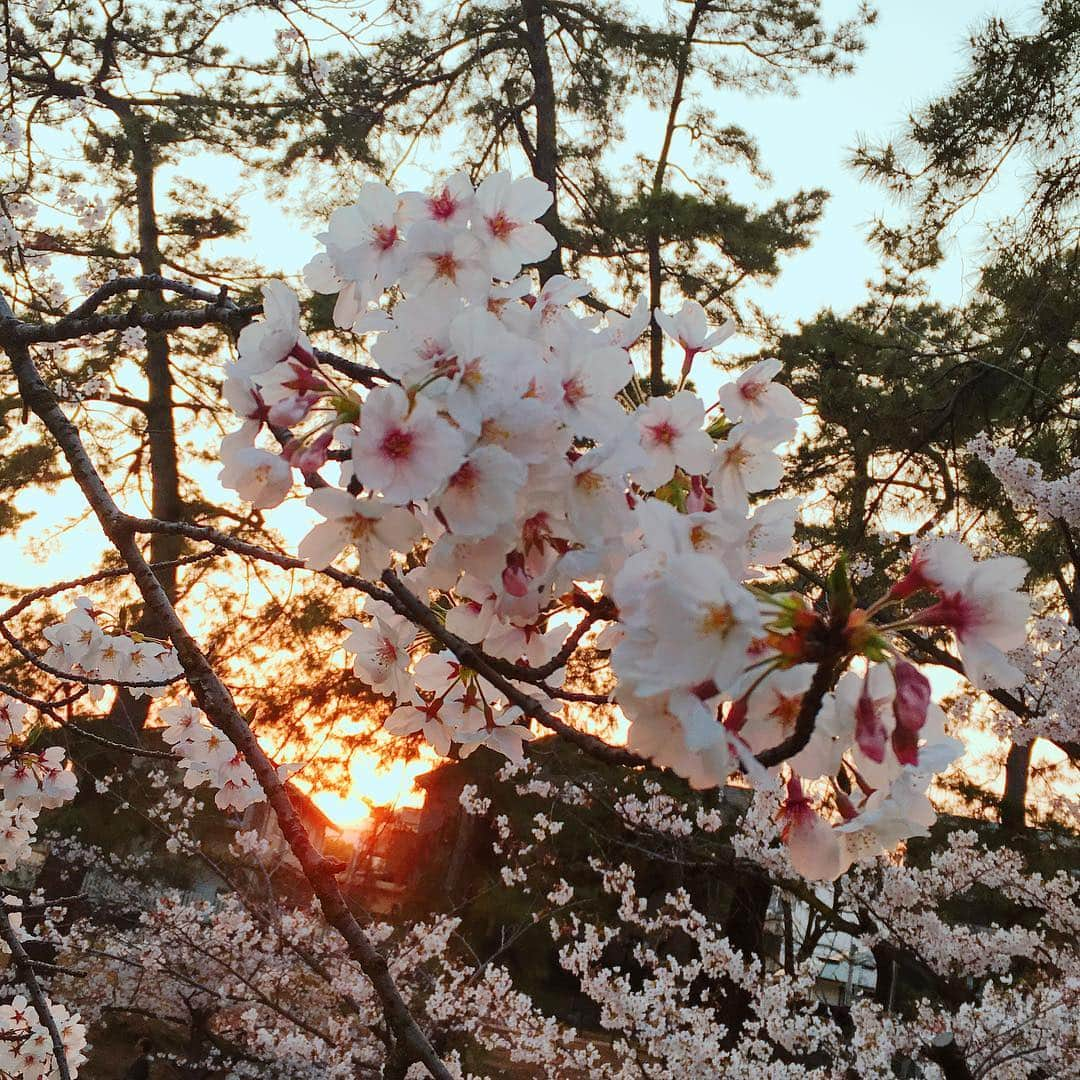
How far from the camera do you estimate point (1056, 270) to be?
11.3 ft

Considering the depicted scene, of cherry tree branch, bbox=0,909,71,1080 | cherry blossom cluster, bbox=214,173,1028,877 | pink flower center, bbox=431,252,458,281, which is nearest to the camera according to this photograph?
cherry blossom cluster, bbox=214,173,1028,877

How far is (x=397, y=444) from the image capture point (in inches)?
22.0

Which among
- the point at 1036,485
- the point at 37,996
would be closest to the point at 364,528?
the point at 37,996

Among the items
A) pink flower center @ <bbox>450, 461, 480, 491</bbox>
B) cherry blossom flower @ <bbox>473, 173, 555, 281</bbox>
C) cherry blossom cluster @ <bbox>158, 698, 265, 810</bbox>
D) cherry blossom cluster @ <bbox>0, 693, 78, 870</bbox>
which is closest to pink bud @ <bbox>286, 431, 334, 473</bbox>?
pink flower center @ <bbox>450, 461, 480, 491</bbox>

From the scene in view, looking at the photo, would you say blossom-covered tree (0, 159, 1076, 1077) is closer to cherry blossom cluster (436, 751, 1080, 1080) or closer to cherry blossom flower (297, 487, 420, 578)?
cherry blossom flower (297, 487, 420, 578)

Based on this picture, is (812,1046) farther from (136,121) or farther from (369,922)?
(136,121)

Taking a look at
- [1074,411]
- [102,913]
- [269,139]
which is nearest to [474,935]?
[102,913]

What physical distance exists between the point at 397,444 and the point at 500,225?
29cm

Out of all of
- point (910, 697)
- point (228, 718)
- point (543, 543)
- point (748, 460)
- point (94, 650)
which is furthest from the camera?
point (94, 650)

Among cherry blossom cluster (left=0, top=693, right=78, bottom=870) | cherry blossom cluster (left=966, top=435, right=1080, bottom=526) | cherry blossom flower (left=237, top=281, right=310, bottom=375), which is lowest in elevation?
cherry blossom flower (left=237, top=281, right=310, bottom=375)

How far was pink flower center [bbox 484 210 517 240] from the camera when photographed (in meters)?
0.75

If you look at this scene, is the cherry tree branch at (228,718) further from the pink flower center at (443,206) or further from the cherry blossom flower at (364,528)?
the pink flower center at (443,206)

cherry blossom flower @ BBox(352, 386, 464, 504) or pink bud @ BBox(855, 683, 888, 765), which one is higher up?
cherry blossom flower @ BBox(352, 386, 464, 504)

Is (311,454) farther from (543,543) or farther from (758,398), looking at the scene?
(758,398)
